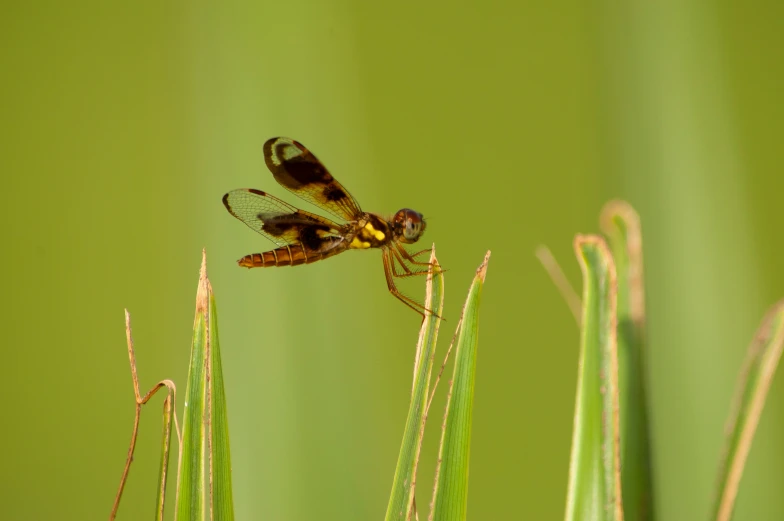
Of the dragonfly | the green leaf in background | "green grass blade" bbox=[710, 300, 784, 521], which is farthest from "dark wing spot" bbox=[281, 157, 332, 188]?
"green grass blade" bbox=[710, 300, 784, 521]

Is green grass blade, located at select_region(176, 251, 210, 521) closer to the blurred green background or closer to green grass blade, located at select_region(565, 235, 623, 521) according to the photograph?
green grass blade, located at select_region(565, 235, 623, 521)

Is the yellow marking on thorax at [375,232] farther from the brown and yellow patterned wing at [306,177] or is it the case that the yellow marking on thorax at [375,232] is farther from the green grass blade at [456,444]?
the green grass blade at [456,444]

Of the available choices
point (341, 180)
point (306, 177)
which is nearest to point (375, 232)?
point (306, 177)

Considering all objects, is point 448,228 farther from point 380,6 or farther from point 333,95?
point 380,6

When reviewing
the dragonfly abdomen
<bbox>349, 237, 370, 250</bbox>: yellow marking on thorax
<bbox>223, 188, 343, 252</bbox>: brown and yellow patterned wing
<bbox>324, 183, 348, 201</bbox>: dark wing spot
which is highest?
<bbox>324, 183, 348, 201</bbox>: dark wing spot

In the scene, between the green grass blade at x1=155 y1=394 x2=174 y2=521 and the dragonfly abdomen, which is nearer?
the green grass blade at x1=155 y1=394 x2=174 y2=521

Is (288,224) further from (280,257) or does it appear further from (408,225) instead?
(408,225)
